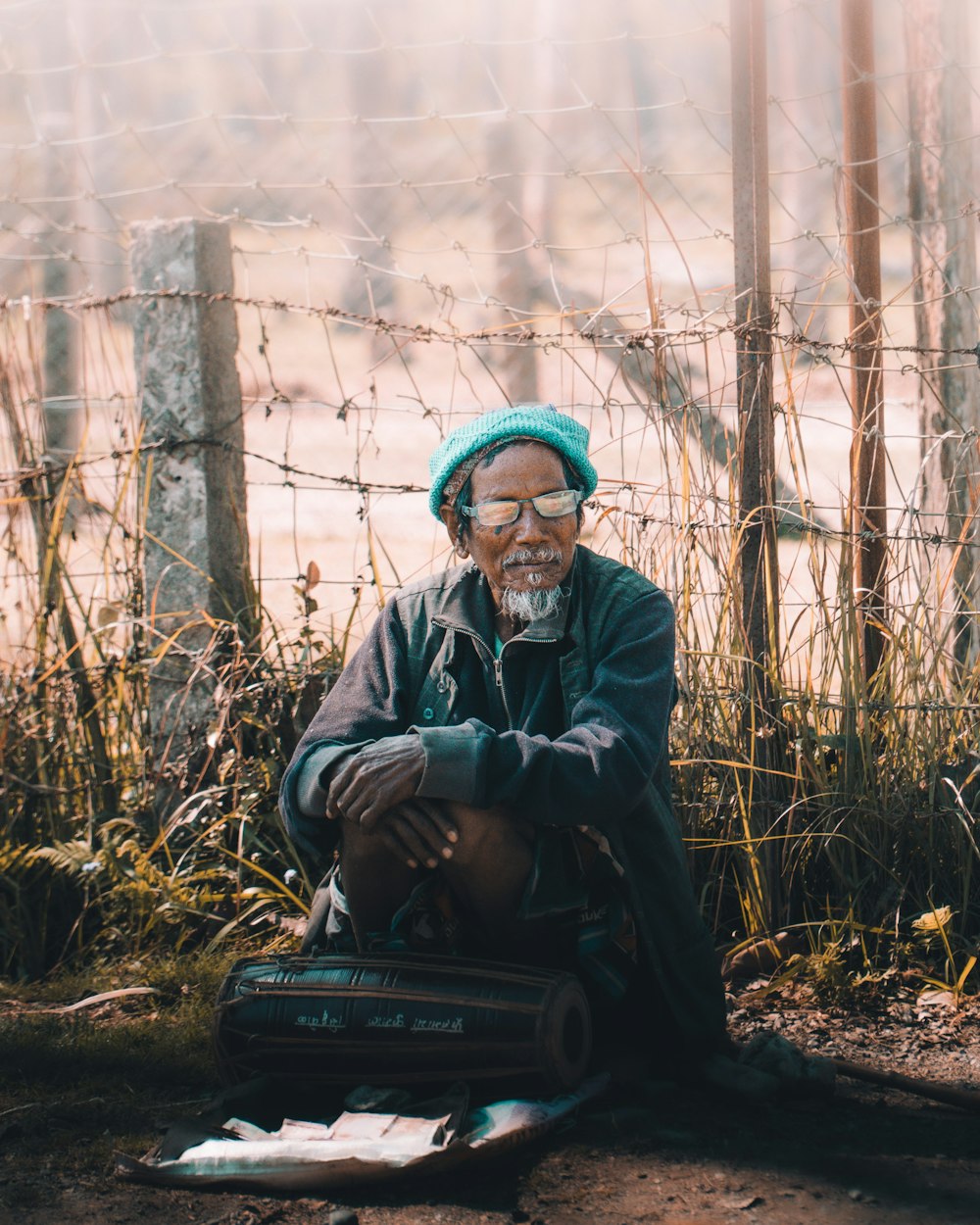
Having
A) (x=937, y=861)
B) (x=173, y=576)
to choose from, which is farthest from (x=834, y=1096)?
(x=173, y=576)

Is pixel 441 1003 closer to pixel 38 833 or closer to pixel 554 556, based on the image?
pixel 554 556

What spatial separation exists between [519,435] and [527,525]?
0.62 feet

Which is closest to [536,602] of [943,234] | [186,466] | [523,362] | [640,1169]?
[640,1169]

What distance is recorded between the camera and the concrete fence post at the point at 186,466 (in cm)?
382

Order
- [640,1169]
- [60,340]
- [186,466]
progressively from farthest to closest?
[60,340]
[186,466]
[640,1169]

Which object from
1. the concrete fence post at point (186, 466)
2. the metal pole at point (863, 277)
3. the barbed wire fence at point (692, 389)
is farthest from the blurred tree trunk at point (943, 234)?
the concrete fence post at point (186, 466)

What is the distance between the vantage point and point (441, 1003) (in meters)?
2.49

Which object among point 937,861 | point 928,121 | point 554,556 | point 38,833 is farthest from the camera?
point 928,121

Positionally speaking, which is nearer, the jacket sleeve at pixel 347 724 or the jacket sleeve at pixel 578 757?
the jacket sleeve at pixel 578 757

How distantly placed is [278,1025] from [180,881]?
3.54 feet

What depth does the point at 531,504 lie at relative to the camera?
2.74 m

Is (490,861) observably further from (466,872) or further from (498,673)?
(498,673)

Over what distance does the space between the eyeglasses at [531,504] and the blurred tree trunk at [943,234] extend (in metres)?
1.39

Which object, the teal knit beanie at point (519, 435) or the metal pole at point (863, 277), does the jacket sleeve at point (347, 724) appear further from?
the metal pole at point (863, 277)
